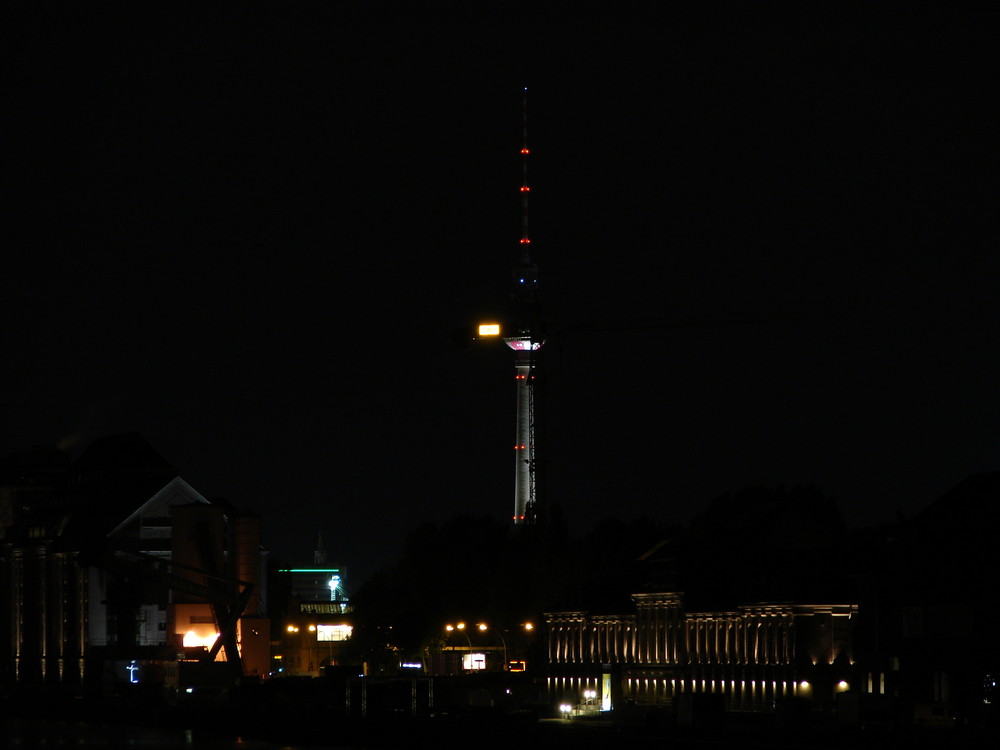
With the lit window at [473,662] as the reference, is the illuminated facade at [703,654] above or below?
above

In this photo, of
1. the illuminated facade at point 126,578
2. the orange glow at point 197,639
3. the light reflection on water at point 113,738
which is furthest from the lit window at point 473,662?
the light reflection on water at point 113,738

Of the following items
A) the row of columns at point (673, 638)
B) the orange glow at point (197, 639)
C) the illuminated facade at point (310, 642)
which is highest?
the row of columns at point (673, 638)

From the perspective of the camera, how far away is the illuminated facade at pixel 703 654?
351ft

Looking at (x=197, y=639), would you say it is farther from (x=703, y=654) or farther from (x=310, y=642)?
(x=703, y=654)

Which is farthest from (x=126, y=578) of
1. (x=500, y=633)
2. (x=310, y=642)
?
(x=310, y=642)

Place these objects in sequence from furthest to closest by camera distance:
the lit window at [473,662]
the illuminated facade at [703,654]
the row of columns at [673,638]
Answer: the lit window at [473,662] → the row of columns at [673,638] → the illuminated facade at [703,654]

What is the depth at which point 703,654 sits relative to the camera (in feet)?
379

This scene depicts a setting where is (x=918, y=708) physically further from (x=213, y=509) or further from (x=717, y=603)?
(x=213, y=509)

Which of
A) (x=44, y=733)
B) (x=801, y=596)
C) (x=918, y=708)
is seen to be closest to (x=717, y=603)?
(x=801, y=596)

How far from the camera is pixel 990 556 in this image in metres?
99.1

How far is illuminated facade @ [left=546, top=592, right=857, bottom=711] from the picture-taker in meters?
107

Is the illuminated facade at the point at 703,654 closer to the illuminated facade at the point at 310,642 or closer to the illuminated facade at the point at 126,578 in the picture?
the illuminated facade at the point at 126,578

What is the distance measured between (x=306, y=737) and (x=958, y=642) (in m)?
37.3

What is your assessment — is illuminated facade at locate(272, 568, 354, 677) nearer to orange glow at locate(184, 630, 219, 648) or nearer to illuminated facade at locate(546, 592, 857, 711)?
orange glow at locate(184, 630, 219, 648)
